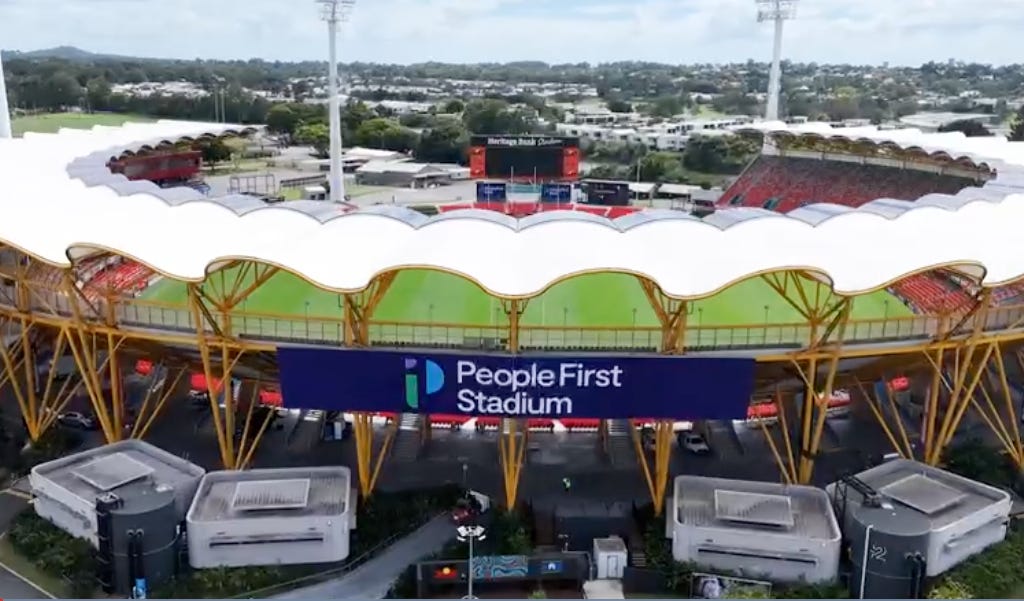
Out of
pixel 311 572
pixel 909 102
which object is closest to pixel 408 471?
pixel 311 572

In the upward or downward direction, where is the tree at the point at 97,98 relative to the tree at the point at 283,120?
upward

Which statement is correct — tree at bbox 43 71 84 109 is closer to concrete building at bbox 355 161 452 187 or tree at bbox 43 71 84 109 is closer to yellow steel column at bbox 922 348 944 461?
concrete building at bbox 355 161 452 187

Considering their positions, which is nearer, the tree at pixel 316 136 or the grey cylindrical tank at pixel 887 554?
the grey cylindrical tank at pixel 887 554

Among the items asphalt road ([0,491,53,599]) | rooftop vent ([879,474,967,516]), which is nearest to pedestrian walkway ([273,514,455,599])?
asphalt road ([0,491,53,599])

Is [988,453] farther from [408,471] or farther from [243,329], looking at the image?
[243,329]

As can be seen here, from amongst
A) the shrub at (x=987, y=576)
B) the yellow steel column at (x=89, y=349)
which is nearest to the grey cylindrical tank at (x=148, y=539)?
the yellow steel column at (x=89, y=349)

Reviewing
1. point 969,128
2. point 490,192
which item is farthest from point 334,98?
point 969,128

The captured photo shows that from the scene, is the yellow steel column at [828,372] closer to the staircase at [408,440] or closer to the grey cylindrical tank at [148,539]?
the staircase at [408,440]
